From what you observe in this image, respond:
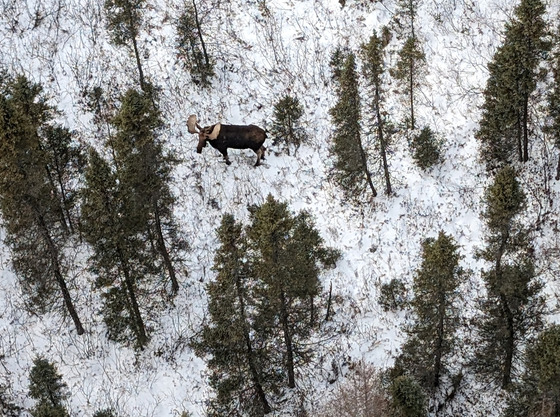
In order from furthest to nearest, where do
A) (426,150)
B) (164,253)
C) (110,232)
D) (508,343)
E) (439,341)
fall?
(426,150)
(164,253)
(439,341)
(508,343)
(110,232)

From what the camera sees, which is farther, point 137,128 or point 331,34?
point 331,34

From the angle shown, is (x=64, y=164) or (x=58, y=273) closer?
(x=58, y=273)

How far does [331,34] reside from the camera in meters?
37.9

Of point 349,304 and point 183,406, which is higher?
point 349,304

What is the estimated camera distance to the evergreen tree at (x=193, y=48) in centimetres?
3547

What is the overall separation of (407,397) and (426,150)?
15.3m

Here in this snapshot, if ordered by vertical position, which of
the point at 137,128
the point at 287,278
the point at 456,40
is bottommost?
the point at 287,278

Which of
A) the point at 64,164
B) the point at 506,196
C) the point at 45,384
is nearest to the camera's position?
the point at 506,196

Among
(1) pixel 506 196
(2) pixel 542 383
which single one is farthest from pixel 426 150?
(2) pixel 542 383

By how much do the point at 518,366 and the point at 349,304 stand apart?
29.0 ft

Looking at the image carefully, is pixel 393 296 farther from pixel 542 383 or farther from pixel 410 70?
pixel 410 70

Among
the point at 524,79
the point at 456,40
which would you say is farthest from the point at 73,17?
the point at 524,79

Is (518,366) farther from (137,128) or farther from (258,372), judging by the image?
(137,128)

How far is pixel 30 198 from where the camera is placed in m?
22.9
